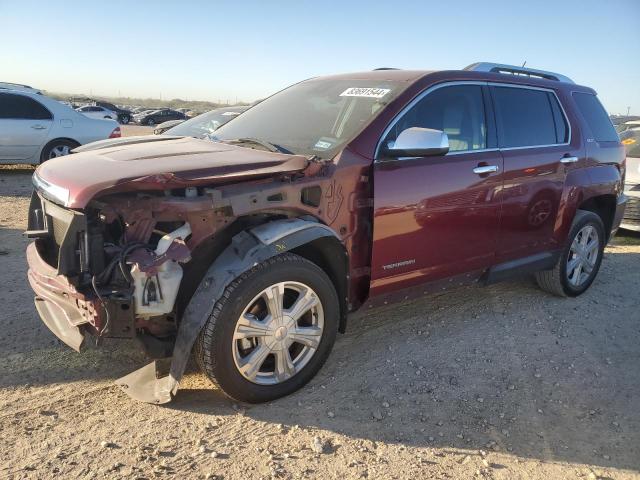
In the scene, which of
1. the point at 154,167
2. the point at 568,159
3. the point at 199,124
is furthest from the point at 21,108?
the point at 568,159

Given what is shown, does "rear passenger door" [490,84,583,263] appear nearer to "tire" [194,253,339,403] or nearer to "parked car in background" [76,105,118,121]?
"tire" [194,253,339,403]

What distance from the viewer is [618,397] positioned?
3387mm

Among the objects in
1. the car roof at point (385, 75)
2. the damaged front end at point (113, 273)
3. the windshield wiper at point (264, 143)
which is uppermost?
the car roof at point (385, 75)

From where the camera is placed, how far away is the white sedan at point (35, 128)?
32.3 ft

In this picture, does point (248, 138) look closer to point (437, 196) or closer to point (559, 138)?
point (437, 196)

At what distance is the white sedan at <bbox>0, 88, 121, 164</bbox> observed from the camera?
986 centimetres

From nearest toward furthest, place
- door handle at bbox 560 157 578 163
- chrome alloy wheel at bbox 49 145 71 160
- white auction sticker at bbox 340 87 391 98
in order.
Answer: white auction sticker at bbox 340 87 391 98 → door handle at bbox 560 157 578 163 → chrome alloy wheel at bbox 49 145 71 160

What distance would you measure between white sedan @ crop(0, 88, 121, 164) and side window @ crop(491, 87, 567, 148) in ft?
28.4

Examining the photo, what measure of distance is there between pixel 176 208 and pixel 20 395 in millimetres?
1483

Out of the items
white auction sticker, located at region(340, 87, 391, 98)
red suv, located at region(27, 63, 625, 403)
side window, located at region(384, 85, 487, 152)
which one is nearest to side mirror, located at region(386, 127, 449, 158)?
red suv, located at region(27, 63, 625, 403)

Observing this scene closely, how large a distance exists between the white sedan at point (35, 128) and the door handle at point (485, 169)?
8.76 metres

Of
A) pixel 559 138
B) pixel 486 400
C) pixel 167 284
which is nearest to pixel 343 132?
pixel 167 284

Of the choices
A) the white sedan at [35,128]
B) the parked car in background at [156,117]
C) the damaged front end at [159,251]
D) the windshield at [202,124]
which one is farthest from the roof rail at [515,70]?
the parked car in background at [156,117]

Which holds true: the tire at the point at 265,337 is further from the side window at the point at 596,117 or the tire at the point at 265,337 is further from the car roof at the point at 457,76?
the side window at the point at 596,117
